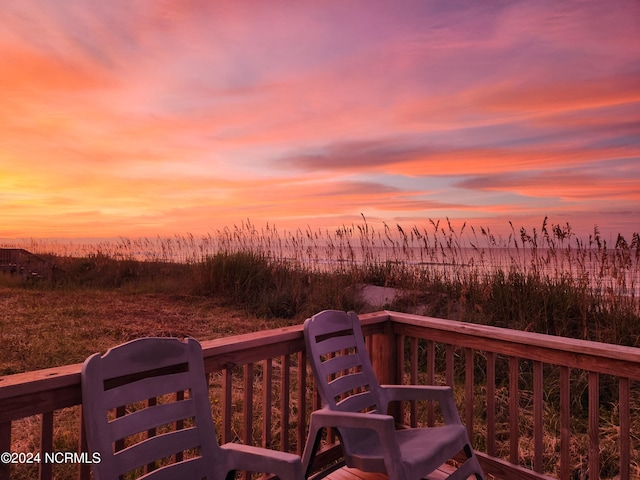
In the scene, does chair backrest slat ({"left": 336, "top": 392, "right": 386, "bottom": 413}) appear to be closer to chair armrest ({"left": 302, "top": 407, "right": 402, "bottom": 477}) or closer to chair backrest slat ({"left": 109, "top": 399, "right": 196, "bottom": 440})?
chair armrest ({"left": 302, "top": 407, "right": 402, "bottom": 477})

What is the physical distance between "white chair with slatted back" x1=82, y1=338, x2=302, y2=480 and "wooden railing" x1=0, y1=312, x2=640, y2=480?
0.36 ft

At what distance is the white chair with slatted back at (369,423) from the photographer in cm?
174

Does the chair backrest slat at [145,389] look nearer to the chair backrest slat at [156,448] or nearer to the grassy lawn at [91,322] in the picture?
the chair backrest slat at [156,448]

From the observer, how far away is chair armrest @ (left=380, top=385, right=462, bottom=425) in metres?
2.19

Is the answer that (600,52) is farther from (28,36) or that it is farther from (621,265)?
(28,36)

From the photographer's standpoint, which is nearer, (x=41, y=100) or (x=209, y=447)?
(x=209, y=447)

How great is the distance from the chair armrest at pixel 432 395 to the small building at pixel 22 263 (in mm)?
10059

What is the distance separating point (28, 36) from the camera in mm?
4297

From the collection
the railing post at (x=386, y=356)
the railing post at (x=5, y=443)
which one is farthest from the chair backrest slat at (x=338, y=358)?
the railing post at (x=5, y=443)

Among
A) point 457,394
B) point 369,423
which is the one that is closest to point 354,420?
point 369,423

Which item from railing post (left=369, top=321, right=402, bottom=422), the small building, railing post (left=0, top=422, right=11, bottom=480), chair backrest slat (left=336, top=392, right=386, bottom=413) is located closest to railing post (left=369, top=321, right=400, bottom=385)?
railing post (left=369, top=321, right=402, bottom=422)

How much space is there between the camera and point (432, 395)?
224 centimetres

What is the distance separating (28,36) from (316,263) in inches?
192

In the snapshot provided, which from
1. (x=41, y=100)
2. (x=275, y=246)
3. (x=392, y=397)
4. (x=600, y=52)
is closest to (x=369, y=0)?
(x=600, y=52)
